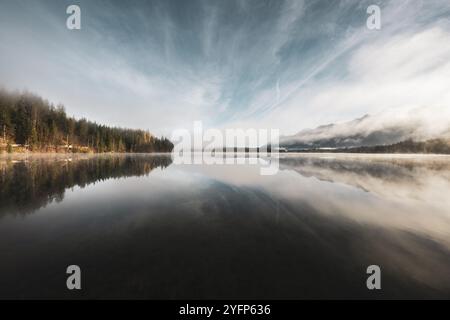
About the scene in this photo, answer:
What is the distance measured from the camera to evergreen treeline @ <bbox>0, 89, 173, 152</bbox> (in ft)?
278

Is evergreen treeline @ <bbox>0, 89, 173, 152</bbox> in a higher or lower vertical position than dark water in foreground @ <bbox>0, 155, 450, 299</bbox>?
higher

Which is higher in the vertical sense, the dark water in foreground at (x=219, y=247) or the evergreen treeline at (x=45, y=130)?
the evergreen treeline at (x=45, y=130)

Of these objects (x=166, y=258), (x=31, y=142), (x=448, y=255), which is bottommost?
(x=448, y=255)

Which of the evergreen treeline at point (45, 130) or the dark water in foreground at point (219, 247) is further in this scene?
the evergreen treeline at point (45, 130)

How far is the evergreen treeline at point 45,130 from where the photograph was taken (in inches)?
3337

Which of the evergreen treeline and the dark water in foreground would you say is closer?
the dark water in foreground

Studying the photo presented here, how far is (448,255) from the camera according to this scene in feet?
22.4

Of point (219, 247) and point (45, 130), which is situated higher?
point (45, 130)

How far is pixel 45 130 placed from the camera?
9281 centimetres

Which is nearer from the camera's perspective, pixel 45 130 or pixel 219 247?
pixel 219 247
